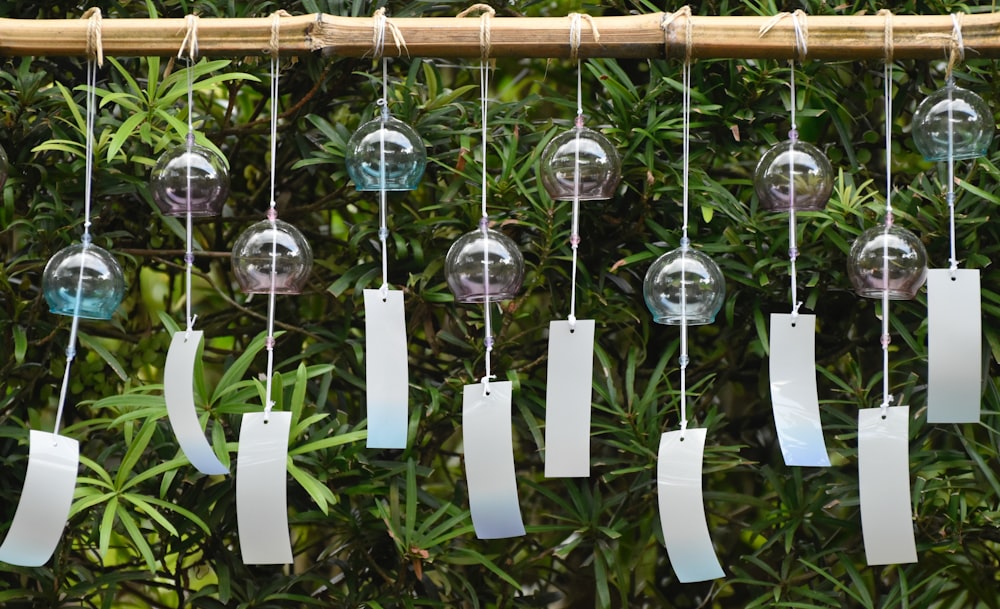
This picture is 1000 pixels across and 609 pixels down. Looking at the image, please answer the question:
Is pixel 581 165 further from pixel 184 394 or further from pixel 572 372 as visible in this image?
pixel 184 394

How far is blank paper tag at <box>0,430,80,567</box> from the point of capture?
1146mm

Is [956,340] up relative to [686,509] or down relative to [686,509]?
up

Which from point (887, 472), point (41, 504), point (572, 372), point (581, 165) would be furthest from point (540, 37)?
point (41, 504)

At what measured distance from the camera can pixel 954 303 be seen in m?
1.14

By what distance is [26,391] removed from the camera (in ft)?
5.40

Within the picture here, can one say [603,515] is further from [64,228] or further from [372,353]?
[64,228]

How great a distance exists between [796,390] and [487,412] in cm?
33

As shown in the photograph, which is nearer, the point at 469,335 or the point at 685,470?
the point at 685,470

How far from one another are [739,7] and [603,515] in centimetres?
81

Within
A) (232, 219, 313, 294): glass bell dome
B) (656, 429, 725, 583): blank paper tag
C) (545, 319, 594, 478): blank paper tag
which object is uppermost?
(232, 219, 313, 294): glass bell dome

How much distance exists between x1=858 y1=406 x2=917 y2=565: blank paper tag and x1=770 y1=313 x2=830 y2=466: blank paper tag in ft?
0.15

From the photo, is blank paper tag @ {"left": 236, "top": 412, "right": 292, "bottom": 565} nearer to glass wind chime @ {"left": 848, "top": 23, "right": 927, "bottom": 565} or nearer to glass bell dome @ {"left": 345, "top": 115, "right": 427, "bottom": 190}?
glass bell dome @ {"left": 345, "top": 115, "right": 427, "bottom": 190}

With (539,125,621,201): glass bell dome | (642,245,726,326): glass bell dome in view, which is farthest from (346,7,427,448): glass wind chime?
(642,245,726,326): glass bell dome

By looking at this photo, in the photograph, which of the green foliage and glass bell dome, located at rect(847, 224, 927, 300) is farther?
the green foliage
